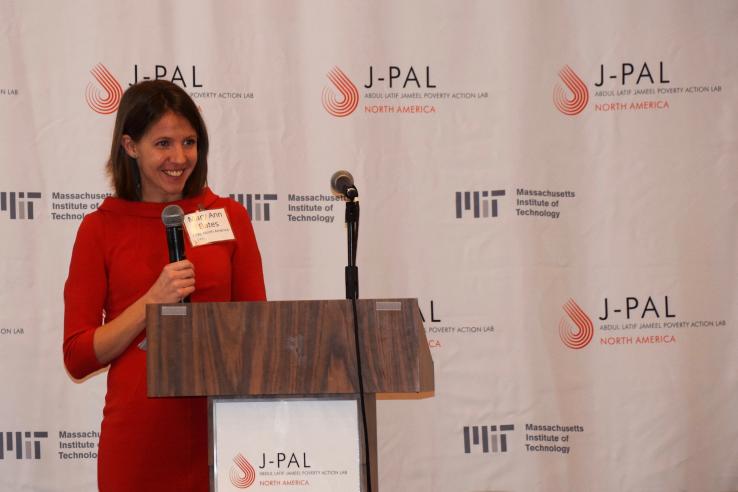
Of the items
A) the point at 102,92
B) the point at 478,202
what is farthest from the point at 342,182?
the point at 102,92

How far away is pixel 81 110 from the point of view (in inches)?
141

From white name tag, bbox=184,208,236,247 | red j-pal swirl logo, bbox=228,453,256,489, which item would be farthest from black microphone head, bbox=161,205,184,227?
red j-pal swirl logo, bbox=228,453,256,489

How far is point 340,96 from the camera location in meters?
3.70

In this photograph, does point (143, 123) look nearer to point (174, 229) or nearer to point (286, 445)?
point (174, 229)

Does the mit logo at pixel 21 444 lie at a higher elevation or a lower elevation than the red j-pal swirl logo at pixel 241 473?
lower

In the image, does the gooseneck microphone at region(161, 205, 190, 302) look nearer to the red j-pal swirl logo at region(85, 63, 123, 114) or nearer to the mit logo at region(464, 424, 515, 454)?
the red j-pal swirl logo at region(85, 63, 123, 114)

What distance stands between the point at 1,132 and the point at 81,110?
1.14ft

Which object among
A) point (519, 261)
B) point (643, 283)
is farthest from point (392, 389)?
point (643, 283)

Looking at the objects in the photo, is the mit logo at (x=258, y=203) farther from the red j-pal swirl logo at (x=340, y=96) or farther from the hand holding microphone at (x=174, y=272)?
the hand holding microphone at (x=174, y=272)

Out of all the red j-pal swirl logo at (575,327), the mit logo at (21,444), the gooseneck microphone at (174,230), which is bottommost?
the mit logo at (21,444)

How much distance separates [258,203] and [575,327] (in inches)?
60.8

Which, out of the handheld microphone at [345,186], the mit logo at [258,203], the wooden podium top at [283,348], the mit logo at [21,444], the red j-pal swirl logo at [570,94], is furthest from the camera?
the red j-pal swirl logo at [570,94]

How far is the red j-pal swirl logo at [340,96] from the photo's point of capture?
12.1 ft

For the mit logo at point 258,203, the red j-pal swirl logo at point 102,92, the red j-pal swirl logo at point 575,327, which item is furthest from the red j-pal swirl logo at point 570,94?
the red j-pal swirl logo at point 102,92
